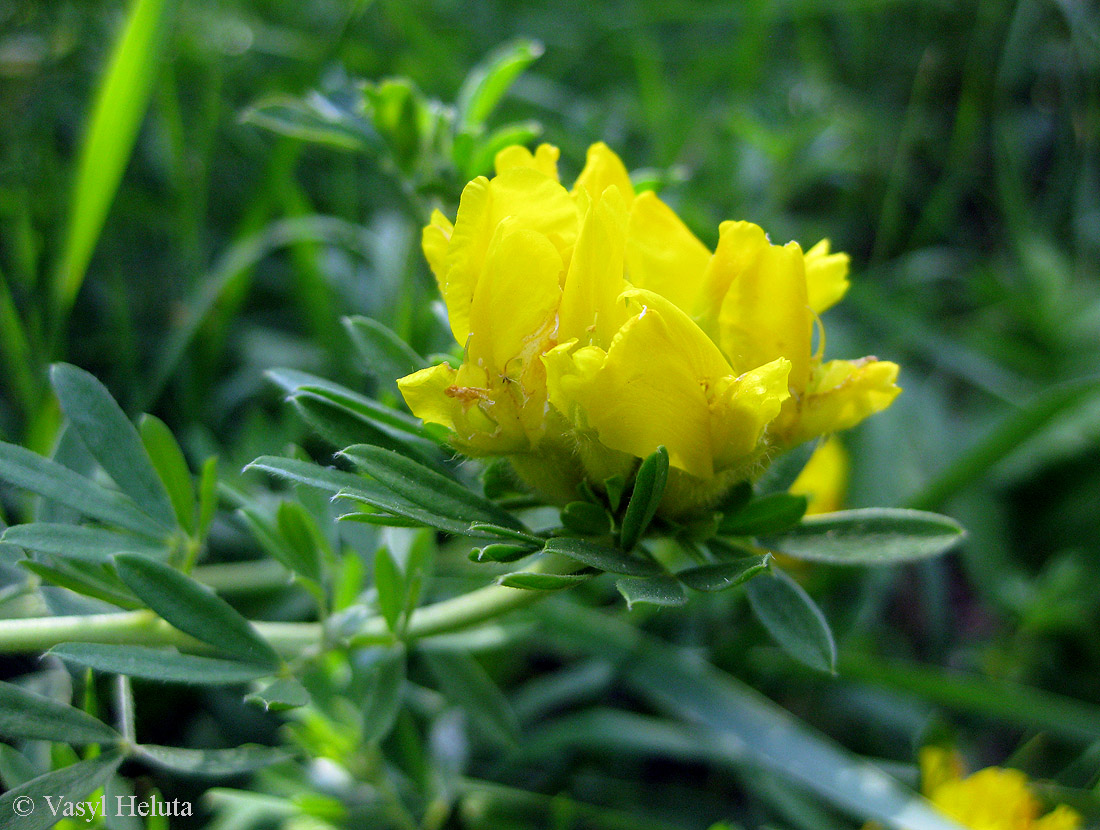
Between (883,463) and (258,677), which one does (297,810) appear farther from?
(883,463)

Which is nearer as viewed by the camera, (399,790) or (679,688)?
(399,790)

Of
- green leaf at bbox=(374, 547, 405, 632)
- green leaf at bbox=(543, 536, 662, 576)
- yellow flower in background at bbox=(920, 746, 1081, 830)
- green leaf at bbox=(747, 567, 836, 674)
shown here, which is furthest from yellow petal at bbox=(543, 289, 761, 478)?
yellow flower in background at bbox=(920, 746, 1081, 830)

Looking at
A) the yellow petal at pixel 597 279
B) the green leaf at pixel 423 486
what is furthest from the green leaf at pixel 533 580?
the yellow petal at pixel 597 279

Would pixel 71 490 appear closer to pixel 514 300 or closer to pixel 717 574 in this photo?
pixel 514 300

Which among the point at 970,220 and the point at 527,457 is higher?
the point at 970,220

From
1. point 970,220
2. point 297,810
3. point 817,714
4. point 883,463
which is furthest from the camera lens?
point 970,220

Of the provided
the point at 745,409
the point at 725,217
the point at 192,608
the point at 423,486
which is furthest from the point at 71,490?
the point at 725,217

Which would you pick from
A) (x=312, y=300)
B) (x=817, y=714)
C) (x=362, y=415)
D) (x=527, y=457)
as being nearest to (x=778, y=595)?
(x=527, y=457)
